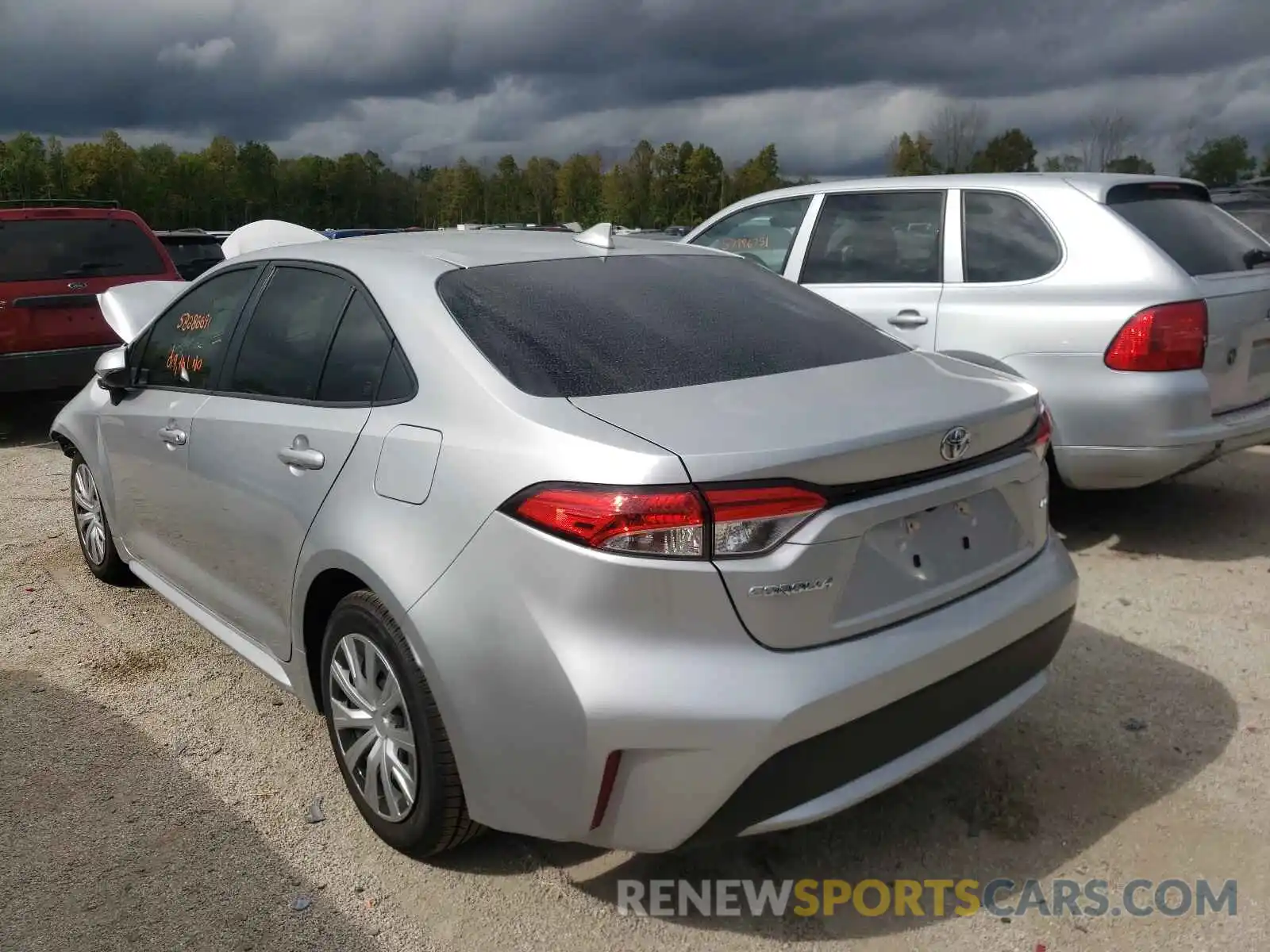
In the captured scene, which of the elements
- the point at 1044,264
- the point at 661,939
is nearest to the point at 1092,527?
the point at 1044,264

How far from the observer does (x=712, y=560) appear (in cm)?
219

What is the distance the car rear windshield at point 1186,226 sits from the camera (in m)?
4.96

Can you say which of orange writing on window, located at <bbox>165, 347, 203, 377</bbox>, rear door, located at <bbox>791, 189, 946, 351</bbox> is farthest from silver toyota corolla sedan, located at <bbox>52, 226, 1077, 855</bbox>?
rear door, located at <bbox>791, 189, 946, 351</bbox>

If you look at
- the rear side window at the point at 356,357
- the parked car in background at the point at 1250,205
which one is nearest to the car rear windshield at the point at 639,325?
the rear side window at the point at 356,357

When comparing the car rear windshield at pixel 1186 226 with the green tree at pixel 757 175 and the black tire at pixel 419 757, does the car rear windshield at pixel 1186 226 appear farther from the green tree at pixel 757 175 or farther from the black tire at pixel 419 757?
the green tree at pixel 757 175

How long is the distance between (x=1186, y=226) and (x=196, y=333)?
14.8 feet

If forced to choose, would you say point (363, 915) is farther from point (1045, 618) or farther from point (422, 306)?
point (1045, 618)

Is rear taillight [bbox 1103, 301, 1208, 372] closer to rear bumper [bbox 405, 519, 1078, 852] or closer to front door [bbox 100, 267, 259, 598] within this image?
rear bumper [bbox 405, 519, 1078, 852]

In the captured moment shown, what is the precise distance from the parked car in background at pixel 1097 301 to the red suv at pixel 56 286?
6.18 meters

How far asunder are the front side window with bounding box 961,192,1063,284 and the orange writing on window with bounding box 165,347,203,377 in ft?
11.9

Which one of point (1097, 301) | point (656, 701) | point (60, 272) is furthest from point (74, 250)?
point (656, 701)

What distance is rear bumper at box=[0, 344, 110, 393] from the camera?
828cm

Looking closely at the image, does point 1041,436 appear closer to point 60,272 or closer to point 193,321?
point 193,321

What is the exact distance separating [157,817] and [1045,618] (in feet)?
8.42
